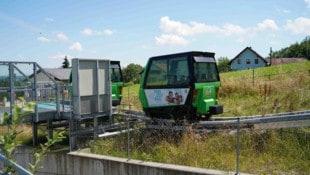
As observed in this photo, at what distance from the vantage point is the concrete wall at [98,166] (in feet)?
25.3

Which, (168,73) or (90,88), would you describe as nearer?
(168,73)

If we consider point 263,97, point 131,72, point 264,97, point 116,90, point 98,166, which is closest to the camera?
point 98,166

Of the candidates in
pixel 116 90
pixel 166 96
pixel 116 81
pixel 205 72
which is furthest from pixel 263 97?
pixel 116 81

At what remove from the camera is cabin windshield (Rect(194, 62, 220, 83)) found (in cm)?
1044

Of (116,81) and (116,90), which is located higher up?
(116,81)

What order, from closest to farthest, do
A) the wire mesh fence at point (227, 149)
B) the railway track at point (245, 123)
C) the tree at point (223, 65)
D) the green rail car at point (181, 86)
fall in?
the wire mesh fence at point (227, 149) → the railway track at point (245, 123) → the green rail car at point (181, 86) → the tree at point (223, 65)

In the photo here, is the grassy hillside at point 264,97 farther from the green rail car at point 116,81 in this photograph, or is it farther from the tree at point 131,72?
the tree at point 131,72

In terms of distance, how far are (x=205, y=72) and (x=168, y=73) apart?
113cm

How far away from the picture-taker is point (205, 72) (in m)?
10.9

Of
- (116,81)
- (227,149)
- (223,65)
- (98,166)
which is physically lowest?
(98,166)

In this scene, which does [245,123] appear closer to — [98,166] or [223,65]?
[98,166]

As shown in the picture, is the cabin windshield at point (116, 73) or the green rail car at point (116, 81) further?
the cabin windshield at point (116, 73)

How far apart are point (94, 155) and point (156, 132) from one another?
1.92 metres

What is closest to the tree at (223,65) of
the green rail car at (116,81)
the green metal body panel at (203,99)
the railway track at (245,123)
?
the green rail car at (116,81)
